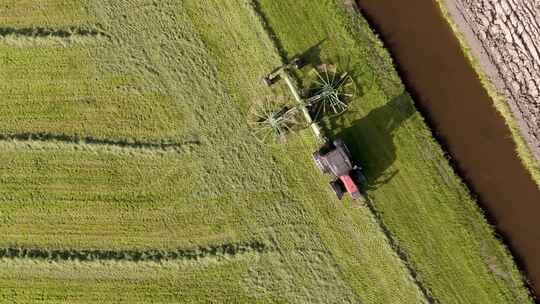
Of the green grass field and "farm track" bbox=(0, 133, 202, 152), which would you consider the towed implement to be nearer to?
the green grass field

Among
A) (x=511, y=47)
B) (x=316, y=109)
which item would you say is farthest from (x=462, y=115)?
(x=316, y=109)

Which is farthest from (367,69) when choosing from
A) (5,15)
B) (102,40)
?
(5,15)

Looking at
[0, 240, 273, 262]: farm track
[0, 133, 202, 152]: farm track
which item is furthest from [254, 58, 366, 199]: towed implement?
[0, 240, 273, 262]: farm track

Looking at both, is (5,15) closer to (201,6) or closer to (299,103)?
(201,6)

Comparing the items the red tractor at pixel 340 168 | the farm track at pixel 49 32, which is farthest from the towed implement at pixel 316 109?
the farm track at pixel 49 32

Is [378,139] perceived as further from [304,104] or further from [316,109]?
[304,104]
